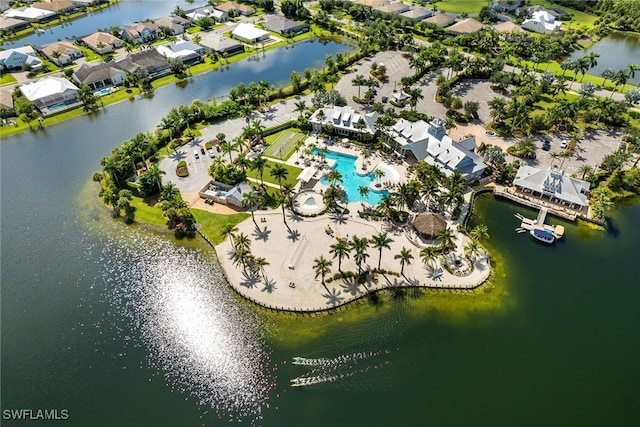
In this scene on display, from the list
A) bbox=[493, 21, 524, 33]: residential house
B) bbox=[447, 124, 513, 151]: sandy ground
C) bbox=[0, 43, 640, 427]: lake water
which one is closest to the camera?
bbox=[0, 43, 640, 427]: lake water

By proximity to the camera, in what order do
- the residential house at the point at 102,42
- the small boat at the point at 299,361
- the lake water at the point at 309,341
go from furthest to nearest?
the residential house at the point at 102,42 < the small boat at the point at 299,361 < the lake water at the point at 309,341

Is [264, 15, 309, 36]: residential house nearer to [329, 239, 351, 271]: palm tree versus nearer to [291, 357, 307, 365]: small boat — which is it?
[329, 239, 351, 271]: palm tree

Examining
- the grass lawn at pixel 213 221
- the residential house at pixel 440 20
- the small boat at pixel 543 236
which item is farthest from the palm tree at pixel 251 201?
the residential house at pixel 440 20

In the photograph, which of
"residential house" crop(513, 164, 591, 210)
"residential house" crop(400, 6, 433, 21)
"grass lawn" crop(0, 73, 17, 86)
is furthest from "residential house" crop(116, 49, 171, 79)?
"residential house" crop(513, 164, 591, 210)

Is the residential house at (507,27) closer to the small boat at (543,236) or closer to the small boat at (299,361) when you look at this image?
the small boat at (543,236)

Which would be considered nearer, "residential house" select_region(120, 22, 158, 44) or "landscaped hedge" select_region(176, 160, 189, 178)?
"landscaped hedge" select_region(176, 160, 189, 178)
